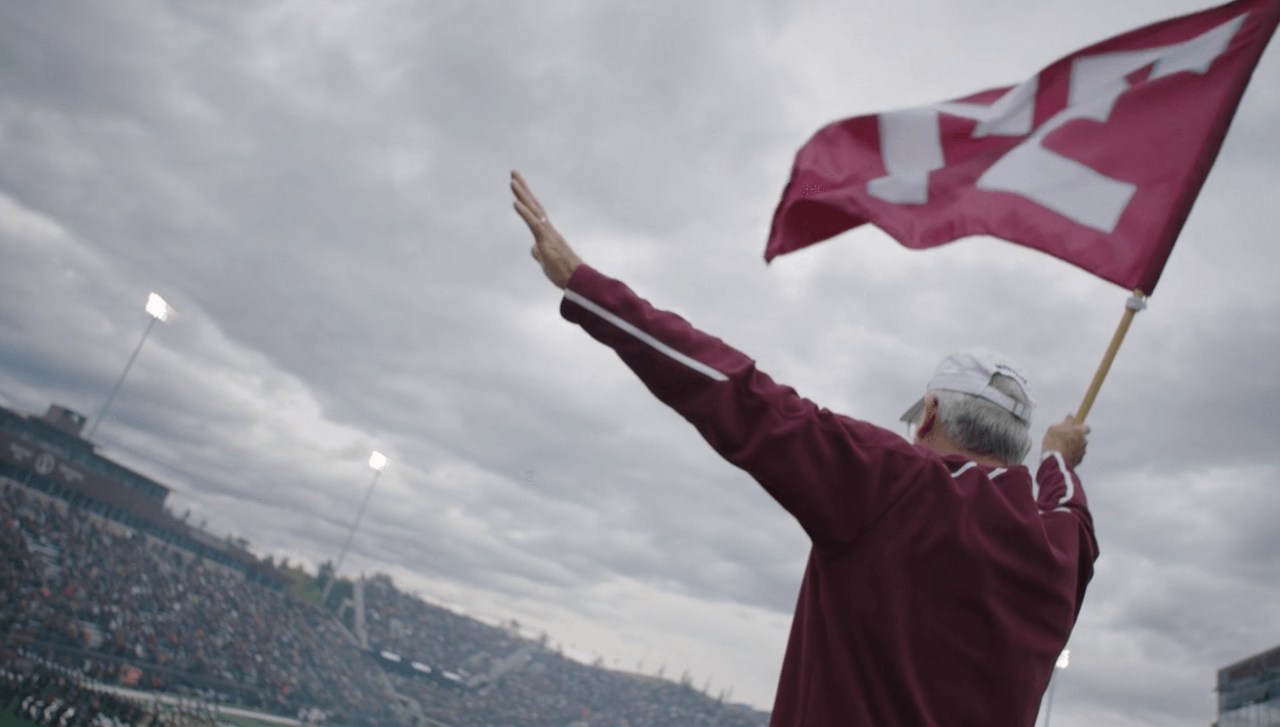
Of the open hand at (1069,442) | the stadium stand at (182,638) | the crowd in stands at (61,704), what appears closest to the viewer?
the open hand at (1069,442)

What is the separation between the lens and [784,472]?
4.95 feet

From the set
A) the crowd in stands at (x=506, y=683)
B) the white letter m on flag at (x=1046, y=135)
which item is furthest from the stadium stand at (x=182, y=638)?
the white letter m on flag at (x=1046, y=135)

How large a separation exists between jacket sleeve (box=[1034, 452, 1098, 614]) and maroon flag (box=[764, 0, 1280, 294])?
93 centimetres

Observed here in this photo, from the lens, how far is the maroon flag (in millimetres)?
3018

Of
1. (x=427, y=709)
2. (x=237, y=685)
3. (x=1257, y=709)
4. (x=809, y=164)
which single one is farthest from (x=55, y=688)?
(x=1257, y=709)

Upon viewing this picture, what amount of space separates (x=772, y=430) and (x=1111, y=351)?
1.66 metres

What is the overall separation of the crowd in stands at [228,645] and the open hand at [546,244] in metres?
24.3

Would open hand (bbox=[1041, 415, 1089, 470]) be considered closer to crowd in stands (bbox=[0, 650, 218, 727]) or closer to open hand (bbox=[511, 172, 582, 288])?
open hand (bbox=[511, 172, 582, 288])

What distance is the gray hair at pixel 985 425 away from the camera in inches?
78.2

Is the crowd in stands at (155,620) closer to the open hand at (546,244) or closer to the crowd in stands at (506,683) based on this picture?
the crowd in stands at (506,683)

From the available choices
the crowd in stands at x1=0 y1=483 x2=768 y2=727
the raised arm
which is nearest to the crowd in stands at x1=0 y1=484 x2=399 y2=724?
the crowd in stands at x1=0 y1=483 x2=768 y2=727

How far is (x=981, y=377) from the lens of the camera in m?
2.02

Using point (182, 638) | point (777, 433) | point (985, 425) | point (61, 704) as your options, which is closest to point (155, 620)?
point (182, 638)

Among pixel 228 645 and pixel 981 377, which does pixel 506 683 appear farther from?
pixel 981 377
